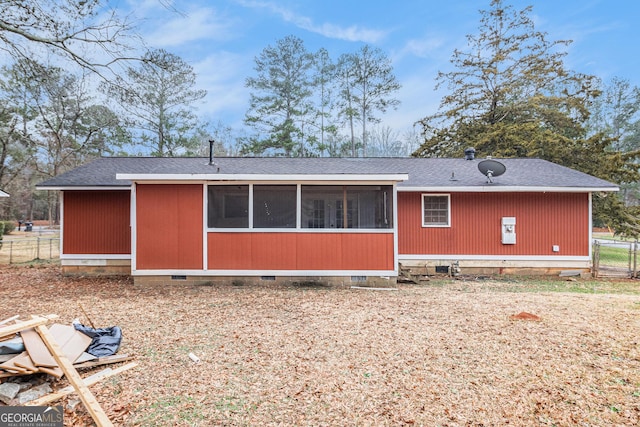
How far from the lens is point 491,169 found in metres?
9.18

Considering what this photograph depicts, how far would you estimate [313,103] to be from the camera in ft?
69.3

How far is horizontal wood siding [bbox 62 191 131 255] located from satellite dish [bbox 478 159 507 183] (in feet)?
32.3

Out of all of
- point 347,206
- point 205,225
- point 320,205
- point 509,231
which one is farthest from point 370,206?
point 509,231

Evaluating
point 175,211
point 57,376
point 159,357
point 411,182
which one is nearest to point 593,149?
point 411,182

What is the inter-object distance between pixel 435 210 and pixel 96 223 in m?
9.25

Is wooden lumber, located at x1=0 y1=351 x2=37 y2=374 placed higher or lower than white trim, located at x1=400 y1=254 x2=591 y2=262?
lower

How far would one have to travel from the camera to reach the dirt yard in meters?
2.71

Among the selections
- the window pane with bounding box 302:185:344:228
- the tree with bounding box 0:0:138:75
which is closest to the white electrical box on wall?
the window pane with bounding box 302:185:344:228

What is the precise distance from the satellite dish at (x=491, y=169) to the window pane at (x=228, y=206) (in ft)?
21.7

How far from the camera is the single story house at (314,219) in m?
7.40

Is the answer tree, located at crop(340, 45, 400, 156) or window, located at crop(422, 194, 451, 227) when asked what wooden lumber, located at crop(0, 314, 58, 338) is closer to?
window, located at crop(422, 194, 451, 227)

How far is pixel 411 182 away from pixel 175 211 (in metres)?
6.18

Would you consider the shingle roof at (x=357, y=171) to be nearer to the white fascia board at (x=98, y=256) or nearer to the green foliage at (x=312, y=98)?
the white fascia board at (x=98, y=256)

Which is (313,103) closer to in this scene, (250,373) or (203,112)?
(203,112)
